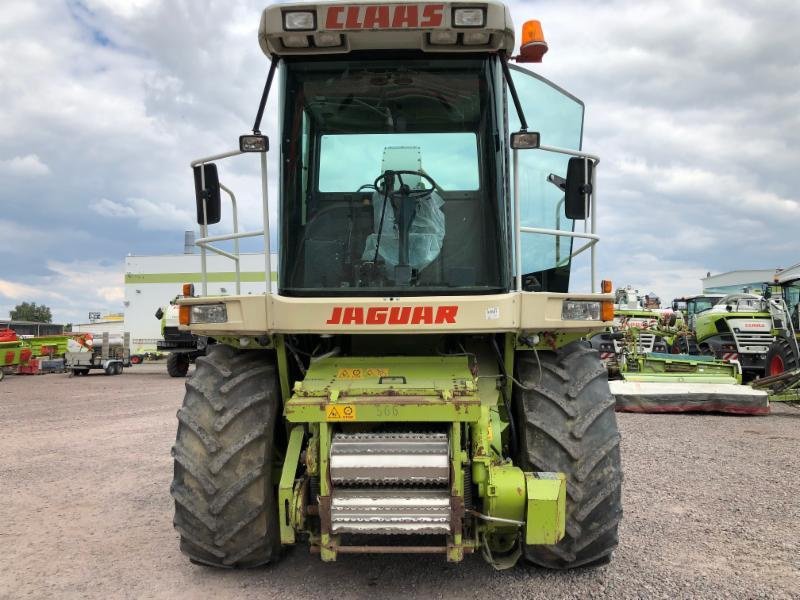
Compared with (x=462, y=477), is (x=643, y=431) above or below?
below

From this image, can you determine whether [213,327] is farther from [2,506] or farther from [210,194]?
[2,506]

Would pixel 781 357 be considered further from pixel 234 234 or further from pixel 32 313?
pixel 32 313

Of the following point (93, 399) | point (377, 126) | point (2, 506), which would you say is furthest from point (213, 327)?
point (93, 399)

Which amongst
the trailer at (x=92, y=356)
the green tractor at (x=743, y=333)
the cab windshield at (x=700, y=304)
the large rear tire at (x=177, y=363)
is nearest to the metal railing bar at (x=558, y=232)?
the green tractor at (x=743, y=333)

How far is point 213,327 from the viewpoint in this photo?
3537 millimetres

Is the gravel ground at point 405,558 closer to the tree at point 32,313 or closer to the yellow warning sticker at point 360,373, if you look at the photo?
the yellow warning sticker at point 360,373

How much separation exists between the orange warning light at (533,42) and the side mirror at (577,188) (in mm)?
646

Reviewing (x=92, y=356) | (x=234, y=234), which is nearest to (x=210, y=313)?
(x=234, y=234)

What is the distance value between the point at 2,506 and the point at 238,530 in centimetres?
320

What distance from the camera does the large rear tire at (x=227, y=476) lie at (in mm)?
3402

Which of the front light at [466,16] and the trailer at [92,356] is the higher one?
the front light at [466,16]

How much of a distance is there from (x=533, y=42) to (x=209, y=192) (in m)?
2.06

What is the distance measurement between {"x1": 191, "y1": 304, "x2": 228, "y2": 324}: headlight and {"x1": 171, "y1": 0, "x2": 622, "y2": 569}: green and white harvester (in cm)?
1

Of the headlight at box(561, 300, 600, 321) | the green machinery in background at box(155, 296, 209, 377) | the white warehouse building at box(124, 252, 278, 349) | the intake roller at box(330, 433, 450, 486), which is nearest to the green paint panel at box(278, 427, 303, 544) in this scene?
the intake roller at box(330, 433, 450, 486)
